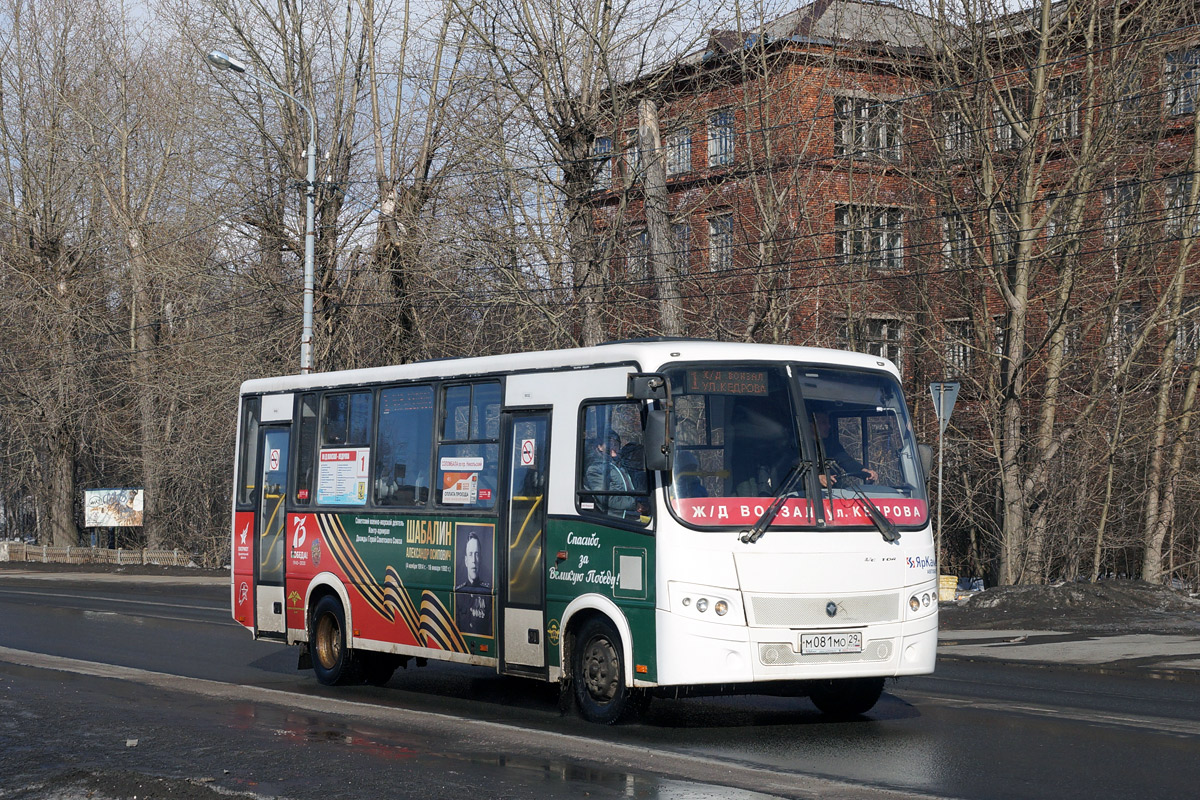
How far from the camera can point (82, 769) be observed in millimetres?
8547

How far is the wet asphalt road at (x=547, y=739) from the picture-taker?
8.00 m

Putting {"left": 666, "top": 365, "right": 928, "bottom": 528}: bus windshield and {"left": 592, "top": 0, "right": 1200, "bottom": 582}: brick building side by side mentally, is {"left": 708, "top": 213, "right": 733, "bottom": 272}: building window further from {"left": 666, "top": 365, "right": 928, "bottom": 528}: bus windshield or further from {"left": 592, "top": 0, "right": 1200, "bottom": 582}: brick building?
{"left": 666, "top": 365, "right": 928, "bottom": 528}: bus windshield

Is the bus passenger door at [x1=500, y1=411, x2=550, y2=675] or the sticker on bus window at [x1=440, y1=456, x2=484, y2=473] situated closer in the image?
the bus passenger door at [x1=500, y1=411, x2=550, y2=675]

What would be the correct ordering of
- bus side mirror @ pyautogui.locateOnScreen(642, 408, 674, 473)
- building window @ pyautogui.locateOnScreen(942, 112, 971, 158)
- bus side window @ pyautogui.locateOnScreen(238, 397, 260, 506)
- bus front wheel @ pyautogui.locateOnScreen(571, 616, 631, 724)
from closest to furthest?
1. bus side mirror @ pyautogui.locateOnScreen(642, 408, 674, 473)
2. bus front wheel @ pyautogui.locateOnScreen(571, 616, 631, 724)
3. bus side window @ pyautogui.locateOnScreen(238, 397, 260, 506)
4. building window @ pyautogui.locateOnScreen(942, 112, 971, 158)

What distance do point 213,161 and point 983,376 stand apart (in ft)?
66.8

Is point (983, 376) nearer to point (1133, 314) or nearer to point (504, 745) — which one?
point (1133, 314)

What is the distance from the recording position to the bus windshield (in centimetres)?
1007

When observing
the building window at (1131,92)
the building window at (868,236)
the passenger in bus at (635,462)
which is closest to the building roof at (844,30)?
the building window at (868,236)

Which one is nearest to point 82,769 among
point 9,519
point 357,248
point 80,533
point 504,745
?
point 504,745

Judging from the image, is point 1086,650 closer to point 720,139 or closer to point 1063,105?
point 1063,105

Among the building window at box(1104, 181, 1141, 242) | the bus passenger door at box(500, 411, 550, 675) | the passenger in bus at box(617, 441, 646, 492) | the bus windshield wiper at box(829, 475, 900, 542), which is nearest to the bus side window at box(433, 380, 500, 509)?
the bus passenger door at box(500, 411, 550, 675)

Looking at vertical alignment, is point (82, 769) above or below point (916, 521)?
below

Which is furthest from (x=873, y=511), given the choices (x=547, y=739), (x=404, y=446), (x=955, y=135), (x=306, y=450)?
(x=955, y=135)

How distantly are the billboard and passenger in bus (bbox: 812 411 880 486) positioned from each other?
3777 cm
